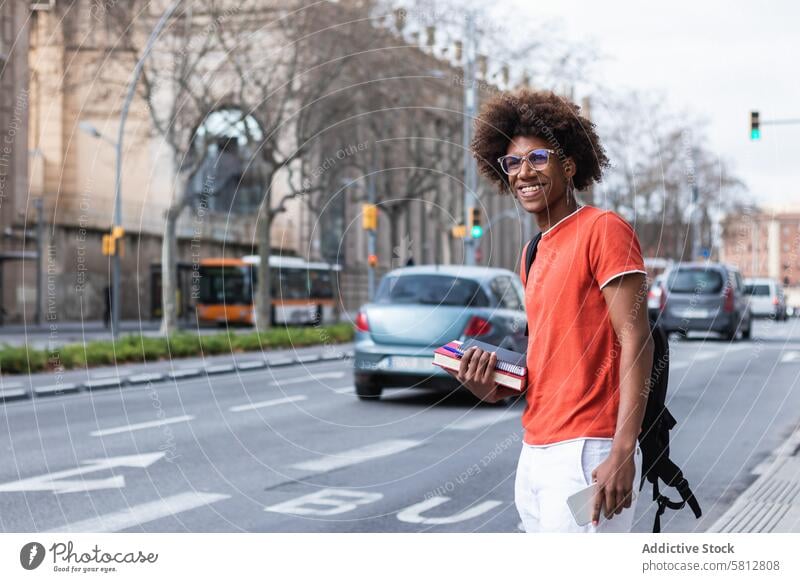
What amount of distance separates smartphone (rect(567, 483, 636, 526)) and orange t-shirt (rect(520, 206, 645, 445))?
0.47 ft

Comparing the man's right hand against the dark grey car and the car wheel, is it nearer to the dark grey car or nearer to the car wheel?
the car wheel

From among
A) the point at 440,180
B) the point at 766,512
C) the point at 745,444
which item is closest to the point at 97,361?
the point at 745,444

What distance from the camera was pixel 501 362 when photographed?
3.37 metres

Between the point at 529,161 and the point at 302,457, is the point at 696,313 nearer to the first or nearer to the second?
the point at 302,457

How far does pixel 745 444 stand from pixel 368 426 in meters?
3.35

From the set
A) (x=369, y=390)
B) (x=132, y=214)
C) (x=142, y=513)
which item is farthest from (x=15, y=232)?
(x=142, y=513)

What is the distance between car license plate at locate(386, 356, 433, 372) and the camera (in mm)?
11956

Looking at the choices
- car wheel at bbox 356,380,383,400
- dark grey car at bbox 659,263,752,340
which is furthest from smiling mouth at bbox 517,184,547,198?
dark grey car at bbox 659,263,752,340

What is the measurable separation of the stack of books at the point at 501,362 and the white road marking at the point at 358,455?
17.9 ft

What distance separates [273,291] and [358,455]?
3263 centimetres

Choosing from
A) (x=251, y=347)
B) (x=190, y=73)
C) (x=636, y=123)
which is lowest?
(x=251, y=347)

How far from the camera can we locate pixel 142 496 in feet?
24.7

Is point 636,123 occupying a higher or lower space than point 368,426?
higher
